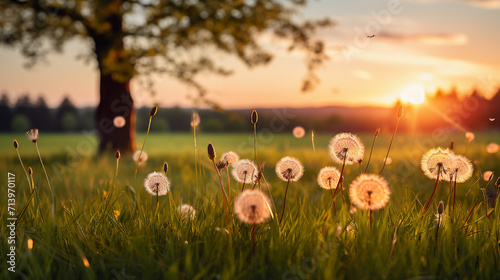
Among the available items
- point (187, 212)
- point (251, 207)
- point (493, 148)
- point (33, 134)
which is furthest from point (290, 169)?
point (493, 148)

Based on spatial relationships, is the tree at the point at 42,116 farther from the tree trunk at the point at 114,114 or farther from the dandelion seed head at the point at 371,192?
the dandelion seed head at the point at 371,192

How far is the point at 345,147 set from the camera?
221 cm

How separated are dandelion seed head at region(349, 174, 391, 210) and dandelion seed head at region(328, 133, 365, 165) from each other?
31cm

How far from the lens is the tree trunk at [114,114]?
10977mm

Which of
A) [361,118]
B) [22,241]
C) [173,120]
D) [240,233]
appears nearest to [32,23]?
[22,241]

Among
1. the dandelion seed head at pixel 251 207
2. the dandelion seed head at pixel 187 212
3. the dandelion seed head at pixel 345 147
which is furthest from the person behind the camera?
the dandelion seed head at pixel 187 212

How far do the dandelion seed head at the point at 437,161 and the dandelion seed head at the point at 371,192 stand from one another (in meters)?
0.65

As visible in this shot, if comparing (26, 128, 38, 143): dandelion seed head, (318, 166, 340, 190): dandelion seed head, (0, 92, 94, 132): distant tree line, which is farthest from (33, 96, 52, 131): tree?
(318, 166, 340, 190): dandelion seed head

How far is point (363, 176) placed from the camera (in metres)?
1.93

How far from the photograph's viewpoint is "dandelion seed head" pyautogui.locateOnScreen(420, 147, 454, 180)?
2.33 m

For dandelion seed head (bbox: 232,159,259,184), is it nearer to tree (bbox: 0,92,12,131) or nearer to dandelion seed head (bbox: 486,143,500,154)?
dandelion seed head (bbox: 486,143,500,154)

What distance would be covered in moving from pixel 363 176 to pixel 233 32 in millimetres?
8593

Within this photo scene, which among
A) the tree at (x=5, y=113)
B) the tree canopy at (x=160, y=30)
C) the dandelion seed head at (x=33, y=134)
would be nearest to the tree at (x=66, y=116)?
the tree at (x=5, y=113)

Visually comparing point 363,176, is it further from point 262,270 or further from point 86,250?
point 86,250
